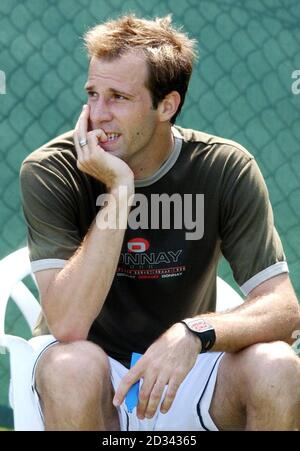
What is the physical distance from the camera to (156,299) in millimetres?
3773

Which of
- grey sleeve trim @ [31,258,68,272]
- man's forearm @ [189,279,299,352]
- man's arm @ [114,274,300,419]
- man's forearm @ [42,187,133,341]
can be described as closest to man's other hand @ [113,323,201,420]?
man's arm @ [114,274,300,419]

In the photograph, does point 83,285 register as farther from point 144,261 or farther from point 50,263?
point 144,261

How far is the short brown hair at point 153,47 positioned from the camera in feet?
12.1

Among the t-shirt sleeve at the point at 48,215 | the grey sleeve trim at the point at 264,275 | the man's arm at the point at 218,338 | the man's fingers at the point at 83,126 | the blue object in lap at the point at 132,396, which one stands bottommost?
the blue object in lap at the point at 132,396

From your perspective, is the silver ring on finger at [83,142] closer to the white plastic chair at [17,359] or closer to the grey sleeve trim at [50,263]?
A: the grey sleeve trim at [50,263]

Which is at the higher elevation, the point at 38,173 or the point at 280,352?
the point at 38,173

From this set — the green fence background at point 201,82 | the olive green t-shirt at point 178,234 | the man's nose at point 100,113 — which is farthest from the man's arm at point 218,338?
the green fence background at point 201,82

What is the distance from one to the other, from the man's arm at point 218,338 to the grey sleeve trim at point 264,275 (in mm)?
16

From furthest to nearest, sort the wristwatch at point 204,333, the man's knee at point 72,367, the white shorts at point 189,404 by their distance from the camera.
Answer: the white shorts at point 189,404 → the wristwatch at point 204,333 → the man's knee at point 72,367

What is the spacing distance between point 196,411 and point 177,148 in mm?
900

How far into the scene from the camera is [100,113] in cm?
363

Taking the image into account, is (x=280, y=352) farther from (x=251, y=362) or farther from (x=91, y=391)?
(x=91, y=391)

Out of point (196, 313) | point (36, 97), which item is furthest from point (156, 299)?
point (36, 97)

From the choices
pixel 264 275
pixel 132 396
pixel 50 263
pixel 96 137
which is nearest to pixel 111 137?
pixel 96 137
